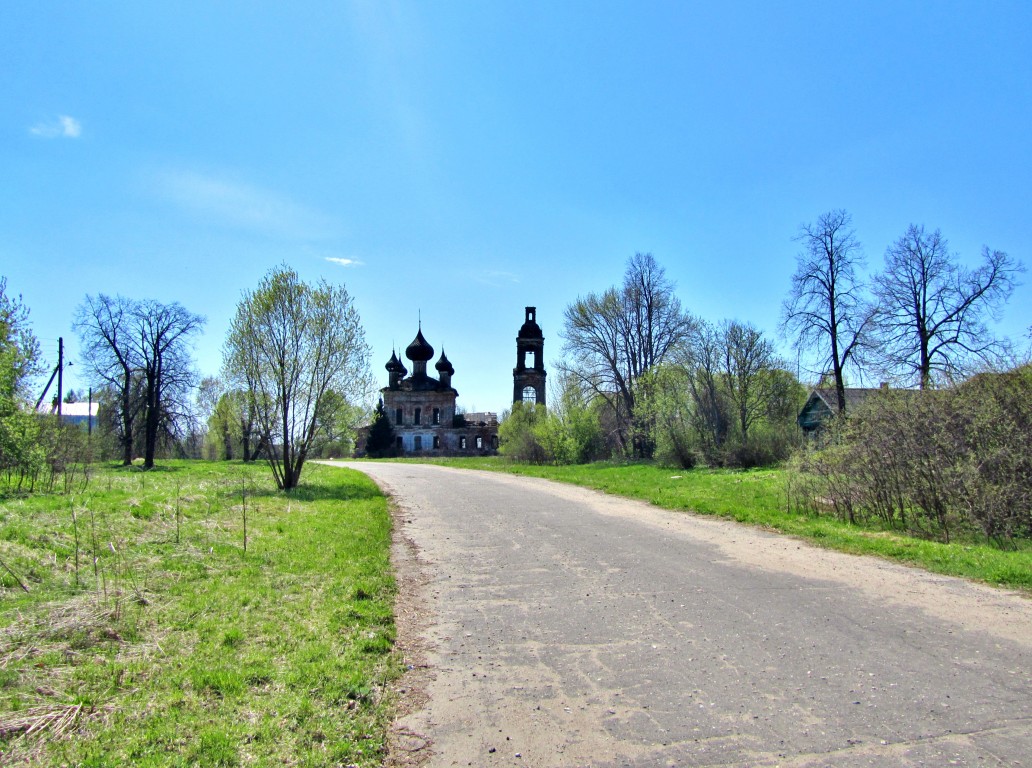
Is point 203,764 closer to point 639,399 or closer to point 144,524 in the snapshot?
point 144,524

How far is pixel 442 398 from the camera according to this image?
6694 centimetres

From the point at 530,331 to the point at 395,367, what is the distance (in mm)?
17780

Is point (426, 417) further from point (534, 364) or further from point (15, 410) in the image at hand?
point (15, 410)

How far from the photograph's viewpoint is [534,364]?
197 feet

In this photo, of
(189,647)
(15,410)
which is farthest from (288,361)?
(189,647)

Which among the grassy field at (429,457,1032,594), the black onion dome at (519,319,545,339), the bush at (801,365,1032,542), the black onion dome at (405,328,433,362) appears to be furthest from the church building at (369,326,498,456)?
the bush at (801,365,1032,542)

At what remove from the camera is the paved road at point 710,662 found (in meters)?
3.61

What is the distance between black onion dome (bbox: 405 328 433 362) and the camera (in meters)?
67.1

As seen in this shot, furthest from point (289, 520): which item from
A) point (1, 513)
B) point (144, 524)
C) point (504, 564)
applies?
point (504, 564)

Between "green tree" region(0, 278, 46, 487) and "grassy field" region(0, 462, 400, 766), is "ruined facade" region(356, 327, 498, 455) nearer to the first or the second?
"green tree" region(0, 278, 46, 487)

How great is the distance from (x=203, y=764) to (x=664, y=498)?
45.2 ft

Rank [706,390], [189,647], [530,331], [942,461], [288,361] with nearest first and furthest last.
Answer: [189,647] < [942,461] < [288,361] < [706,390] < [530,331]

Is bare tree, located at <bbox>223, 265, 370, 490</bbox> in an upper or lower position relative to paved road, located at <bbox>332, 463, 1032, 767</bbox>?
upper

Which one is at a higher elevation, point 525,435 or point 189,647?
point 525,435
